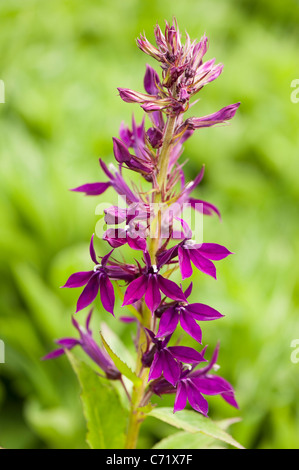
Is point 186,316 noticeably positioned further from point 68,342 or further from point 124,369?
point 68,342

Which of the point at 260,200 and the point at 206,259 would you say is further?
the point at 260,200

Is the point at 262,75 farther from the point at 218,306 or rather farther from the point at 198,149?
the point at 218,306

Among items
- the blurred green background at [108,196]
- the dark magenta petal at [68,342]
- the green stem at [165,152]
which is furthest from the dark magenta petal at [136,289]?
the blurred green background at [108,196]

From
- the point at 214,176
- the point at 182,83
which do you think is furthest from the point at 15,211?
the point at 182,83

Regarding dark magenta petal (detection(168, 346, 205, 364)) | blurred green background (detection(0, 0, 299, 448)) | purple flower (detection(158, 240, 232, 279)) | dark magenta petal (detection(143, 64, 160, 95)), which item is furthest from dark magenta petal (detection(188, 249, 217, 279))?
blurred green background (detection(0, 0, 299, 448))

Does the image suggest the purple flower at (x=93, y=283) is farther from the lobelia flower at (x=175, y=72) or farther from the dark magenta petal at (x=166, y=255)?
the lobelia flower at (x=175, y=72)

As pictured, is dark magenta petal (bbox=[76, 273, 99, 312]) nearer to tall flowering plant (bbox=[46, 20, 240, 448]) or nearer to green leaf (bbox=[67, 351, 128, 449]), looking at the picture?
tall flowering plant (bbox=[46, 20, 240, 448])
